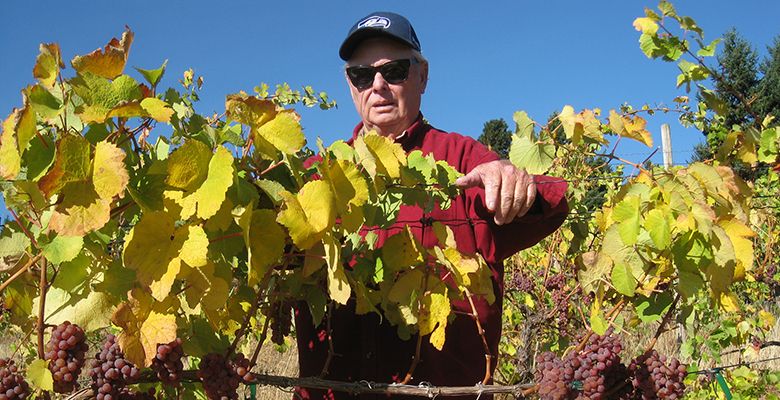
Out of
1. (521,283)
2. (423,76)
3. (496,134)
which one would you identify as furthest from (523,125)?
(496,134)

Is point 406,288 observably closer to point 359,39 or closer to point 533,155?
point 533,155

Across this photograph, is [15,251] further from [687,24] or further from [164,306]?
[687,24]

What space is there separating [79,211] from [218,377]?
1.22 ft

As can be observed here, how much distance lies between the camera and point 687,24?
77.6 inches

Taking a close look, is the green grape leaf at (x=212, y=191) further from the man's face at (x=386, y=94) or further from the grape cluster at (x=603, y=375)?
the man's face at (x=386, y=94)

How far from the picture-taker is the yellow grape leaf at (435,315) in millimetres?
1339

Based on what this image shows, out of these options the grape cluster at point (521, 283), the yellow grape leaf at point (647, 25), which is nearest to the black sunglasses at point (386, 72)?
the yellow grape leaf at point (647, 25)

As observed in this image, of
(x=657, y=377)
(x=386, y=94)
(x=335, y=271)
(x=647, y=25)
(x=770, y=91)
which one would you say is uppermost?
(x=770, y=91)

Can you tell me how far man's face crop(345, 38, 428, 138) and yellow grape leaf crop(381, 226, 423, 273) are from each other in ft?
2.55

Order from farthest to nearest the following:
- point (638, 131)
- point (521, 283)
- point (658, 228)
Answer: point (521, 283) < point (638, 131) < point (658, 228)

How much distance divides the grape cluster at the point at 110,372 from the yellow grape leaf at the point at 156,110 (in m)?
0.38

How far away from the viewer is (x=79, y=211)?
3.22 feet

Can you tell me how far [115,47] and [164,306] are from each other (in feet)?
1.33

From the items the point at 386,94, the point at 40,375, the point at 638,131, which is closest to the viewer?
the point at 40,375
